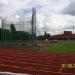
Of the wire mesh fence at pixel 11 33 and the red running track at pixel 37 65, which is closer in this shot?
the red running track at pixel 37 65

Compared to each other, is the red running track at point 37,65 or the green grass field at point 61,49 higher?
the red running track at point 37,65

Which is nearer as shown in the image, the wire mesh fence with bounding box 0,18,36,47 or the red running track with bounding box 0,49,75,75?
the red running track with bounding box 0,49,75,75

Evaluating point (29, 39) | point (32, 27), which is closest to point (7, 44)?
point (32, 27)

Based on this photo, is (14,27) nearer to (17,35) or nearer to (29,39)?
(17,35)

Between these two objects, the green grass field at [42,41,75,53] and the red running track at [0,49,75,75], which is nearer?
the red running track at [0,49,75,75]

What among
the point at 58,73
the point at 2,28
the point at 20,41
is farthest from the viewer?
the point at 20,41

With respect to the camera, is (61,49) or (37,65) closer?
(37,65)

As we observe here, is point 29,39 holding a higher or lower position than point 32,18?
lower

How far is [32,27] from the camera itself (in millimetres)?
37844

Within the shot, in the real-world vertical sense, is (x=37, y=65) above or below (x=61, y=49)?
above

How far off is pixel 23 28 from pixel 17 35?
3.53 m

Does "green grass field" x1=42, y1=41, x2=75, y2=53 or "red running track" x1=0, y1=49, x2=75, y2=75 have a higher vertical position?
"red running track" x1=0, y1=49, x2=75, y2=75

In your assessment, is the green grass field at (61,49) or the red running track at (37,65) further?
the green grass field at (61,49)

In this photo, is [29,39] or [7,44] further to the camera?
[29,39]
